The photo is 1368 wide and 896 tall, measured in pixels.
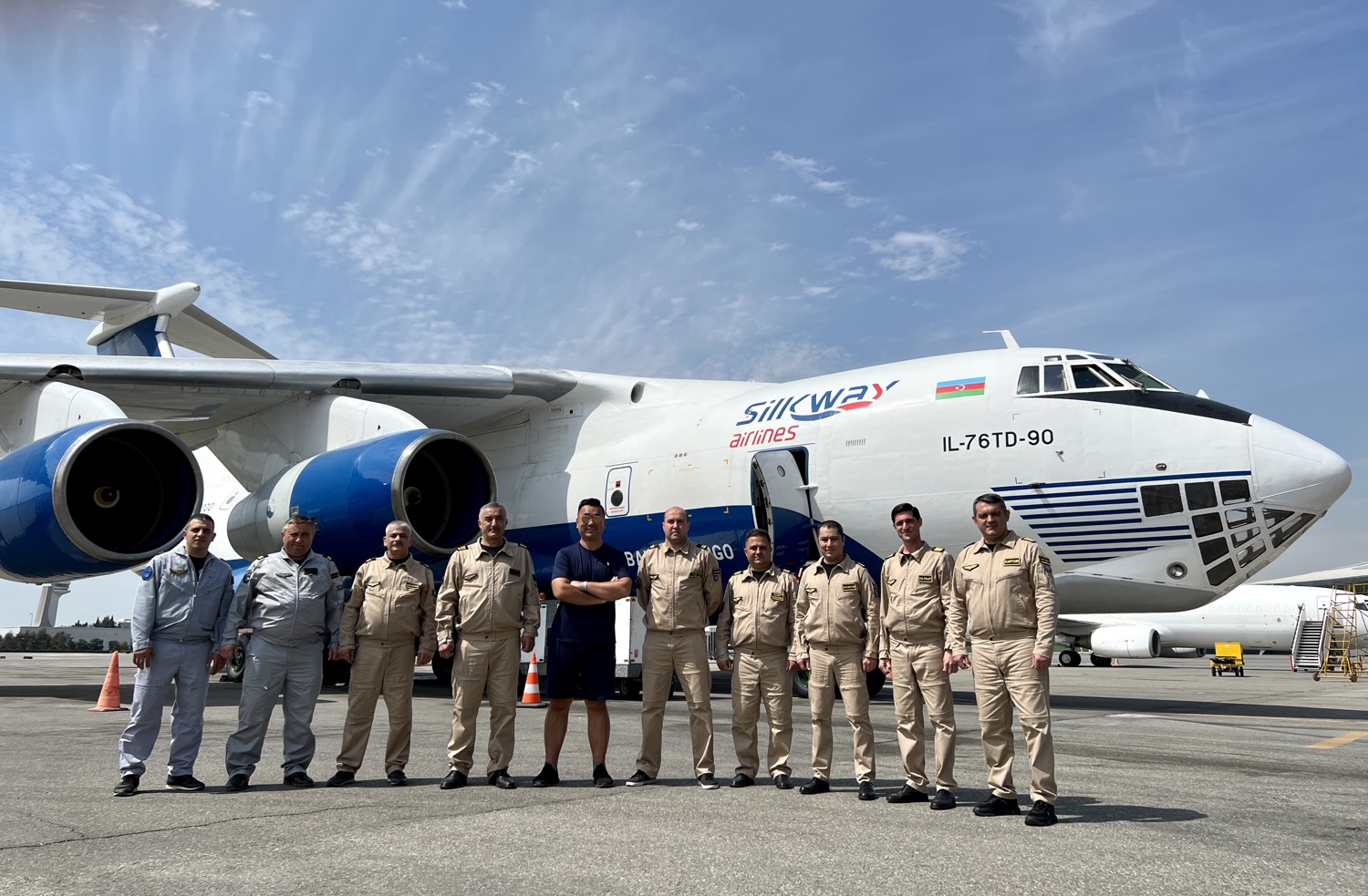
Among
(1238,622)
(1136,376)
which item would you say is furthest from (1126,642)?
(1136,376)

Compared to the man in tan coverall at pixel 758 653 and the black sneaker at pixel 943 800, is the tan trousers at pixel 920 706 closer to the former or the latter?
the black sneaker at pixel 943 800

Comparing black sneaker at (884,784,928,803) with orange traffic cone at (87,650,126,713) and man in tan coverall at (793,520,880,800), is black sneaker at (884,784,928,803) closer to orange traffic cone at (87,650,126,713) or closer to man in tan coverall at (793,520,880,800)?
man in tan coverall at (793,520,880,800)

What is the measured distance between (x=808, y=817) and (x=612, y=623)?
1.87 metres

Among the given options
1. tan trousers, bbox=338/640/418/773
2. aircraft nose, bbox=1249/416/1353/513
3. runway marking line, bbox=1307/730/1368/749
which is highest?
aircraft nose, bbox=1249/416/1353/513

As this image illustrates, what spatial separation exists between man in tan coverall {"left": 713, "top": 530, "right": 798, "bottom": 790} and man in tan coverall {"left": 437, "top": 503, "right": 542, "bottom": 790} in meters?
1.19

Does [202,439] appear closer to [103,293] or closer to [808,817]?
[103,293]

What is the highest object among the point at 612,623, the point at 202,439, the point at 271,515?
the point at 202,439

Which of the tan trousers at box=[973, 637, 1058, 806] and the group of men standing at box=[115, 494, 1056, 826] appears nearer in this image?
the tan trousers at box=[973, 637, 1058, 806]

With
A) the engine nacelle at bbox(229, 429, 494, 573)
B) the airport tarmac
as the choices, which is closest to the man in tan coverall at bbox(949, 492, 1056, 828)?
the airport tarmac

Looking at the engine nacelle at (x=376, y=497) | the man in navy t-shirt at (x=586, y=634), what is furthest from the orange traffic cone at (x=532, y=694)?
the man in navy t-shirt at (x=586, y=634)

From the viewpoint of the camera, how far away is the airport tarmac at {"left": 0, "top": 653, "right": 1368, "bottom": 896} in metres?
3.45

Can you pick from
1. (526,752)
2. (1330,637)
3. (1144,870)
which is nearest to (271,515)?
(526,752)

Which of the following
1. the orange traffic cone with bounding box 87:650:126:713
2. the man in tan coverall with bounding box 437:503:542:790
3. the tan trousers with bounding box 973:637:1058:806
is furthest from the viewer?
the orange traffic cone with bounding box 87:650:126:713

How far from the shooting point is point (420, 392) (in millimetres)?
13289
